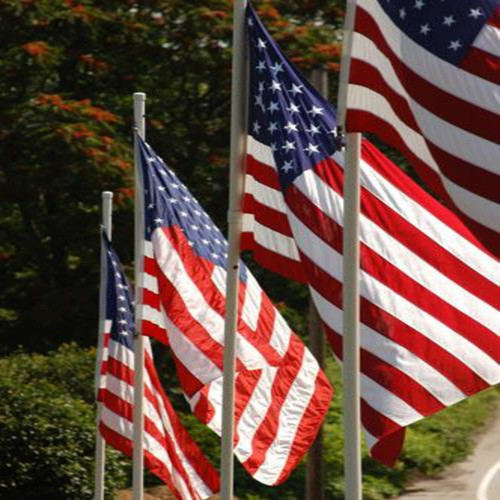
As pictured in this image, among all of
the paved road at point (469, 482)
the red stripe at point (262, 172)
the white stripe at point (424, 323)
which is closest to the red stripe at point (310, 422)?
the red stripe at point (262, 172)

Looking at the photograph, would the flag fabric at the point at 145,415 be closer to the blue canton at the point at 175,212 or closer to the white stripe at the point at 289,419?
the blue canton at the point at 175,212

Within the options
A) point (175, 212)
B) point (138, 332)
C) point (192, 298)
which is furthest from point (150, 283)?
point (192, 298)

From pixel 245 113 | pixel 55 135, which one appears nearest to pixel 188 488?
pixel 245 113

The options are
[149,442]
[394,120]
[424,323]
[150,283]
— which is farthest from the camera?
[149,442]

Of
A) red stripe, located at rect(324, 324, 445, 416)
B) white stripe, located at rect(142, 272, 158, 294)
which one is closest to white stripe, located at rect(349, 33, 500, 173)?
red stripe, located at rect(324, 324, 445, 416)

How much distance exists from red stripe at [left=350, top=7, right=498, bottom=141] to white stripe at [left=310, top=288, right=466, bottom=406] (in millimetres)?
1369

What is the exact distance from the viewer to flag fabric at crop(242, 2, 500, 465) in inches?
357

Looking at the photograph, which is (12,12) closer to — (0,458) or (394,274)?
(0,458)

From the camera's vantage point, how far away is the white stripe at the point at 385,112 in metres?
8.47

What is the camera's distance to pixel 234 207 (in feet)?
35.7

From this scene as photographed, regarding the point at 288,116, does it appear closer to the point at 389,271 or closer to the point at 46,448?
the point at 389,271

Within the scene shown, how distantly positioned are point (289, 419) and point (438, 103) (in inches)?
158

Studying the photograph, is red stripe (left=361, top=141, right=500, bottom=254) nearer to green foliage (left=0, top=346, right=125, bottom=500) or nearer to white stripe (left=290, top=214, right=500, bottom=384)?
white stripe (left=290, top=214, right=500, bottom=384)

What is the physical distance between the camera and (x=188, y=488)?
1370 cm
